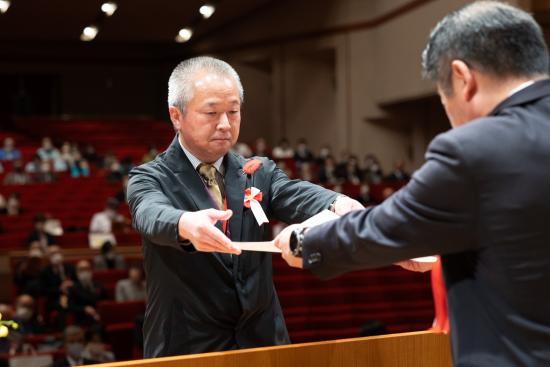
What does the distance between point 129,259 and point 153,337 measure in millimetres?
7347

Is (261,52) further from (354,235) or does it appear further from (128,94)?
(354,235)

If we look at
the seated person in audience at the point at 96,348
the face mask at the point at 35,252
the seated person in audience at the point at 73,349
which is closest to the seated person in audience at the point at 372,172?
the face mask at the point at 35,252

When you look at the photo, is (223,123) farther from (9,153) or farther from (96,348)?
(9,153)

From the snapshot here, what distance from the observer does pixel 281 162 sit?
47.6ft

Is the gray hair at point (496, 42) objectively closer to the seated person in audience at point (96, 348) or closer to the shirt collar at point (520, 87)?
the shirt collar at point (520, 87)

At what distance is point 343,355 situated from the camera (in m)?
2.06

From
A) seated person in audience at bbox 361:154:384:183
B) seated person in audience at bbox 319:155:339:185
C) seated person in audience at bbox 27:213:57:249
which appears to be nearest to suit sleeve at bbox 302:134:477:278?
seated person in audience at bbox 27:213:57:249

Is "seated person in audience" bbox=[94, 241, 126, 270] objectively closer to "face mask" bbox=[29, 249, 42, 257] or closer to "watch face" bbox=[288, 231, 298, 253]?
"face mask" bbox=[29, 249, 42, 257]

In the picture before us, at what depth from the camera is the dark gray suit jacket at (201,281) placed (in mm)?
2209

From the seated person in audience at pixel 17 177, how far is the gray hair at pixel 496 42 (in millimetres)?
11934

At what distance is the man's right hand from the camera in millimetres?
1829

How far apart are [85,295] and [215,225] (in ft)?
20.5

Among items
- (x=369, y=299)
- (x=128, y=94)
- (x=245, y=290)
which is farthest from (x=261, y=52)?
(x=245, y=290)

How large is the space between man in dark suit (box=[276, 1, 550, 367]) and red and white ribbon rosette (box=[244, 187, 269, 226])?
702 mm
